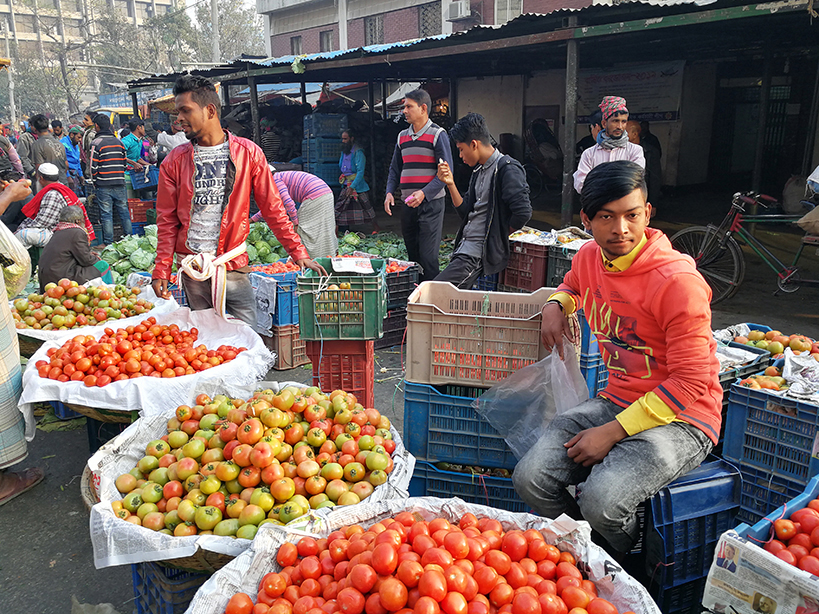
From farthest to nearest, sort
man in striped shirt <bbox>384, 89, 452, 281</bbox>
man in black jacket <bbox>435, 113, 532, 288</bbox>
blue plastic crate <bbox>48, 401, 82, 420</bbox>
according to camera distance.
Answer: man in striped shirt <bbox>384, 89, 452, 281</bbox> < blue plastic crate <bbox>48, 401, 82, 420</bbox> < man in black jacket <bbox>435, 113, 532, 288</bbox>

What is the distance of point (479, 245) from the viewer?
5109mm

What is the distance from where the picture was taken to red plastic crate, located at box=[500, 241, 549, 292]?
19.5 feet

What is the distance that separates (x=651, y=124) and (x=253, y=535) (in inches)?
558

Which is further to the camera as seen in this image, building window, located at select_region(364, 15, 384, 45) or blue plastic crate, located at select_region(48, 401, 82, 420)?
building window, located at select_region(364, 15, 384, 45)

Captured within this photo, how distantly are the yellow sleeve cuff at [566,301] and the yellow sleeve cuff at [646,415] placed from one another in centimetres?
66

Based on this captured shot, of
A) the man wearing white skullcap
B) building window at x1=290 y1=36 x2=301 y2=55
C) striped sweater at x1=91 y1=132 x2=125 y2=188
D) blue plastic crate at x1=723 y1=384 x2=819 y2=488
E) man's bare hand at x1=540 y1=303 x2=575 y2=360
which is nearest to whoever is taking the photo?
blue plastic crate at x1=723 y1=384 x2=819 y2=488

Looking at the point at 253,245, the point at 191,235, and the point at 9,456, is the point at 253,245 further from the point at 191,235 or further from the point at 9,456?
the point at 9,456

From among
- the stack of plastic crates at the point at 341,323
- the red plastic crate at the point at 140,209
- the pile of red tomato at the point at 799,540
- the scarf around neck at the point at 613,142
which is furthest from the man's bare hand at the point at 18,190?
the red plastic crate at the point at 140,209

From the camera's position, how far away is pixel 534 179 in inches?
625

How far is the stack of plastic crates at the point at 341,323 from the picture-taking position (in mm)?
3971

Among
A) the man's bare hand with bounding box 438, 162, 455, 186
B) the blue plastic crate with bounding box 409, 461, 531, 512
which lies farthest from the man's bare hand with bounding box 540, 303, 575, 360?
the man's bare hand with bounding box 438, 162, 455, 186

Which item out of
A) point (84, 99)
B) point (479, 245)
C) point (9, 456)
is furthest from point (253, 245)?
point (84, 99)

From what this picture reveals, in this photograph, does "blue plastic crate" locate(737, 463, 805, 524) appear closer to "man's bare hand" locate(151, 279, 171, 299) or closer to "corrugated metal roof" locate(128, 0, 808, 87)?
"man's bare hand" locate(151, 279, 171, 299)

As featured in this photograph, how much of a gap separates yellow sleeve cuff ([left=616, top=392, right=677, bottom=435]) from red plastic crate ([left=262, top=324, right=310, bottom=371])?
3.80 metres
